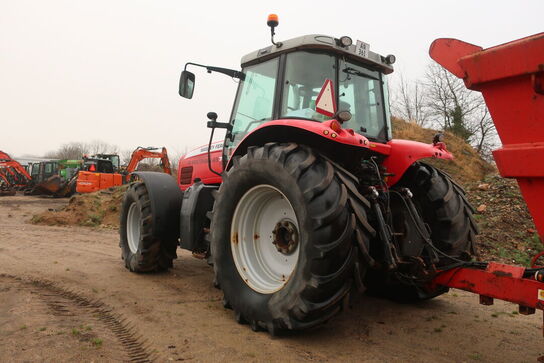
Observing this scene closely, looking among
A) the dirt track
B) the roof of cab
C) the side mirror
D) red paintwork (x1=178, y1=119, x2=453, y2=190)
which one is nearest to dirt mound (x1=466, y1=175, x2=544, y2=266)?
the dirt track

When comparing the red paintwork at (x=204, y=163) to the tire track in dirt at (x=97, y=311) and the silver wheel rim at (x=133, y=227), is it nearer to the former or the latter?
the silver wheel rim at (x=133, y=227)

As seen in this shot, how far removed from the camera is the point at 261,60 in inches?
169

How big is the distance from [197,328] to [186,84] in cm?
269

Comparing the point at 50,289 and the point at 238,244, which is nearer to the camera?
the point at 238,244

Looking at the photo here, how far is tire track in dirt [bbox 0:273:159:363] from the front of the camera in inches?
111

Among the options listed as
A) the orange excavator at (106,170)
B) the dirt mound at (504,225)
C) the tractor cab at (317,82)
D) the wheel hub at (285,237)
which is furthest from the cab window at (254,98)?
the orange excavator at (106,170)

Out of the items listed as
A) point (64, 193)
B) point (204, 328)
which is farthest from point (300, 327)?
point (64, 193)

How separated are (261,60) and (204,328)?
2.64m

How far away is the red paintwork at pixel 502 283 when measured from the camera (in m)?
2.28

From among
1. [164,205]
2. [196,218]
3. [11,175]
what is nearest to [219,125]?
[196,218]

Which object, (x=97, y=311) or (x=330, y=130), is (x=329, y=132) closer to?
(x=330, y=130)

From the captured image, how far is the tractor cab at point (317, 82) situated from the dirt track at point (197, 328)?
1.71 meters

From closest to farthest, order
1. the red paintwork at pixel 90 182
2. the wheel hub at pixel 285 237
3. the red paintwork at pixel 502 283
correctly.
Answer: the red paintwork at pixel 502 283, the wheel hub at pixel 285 237, the red paintwork at pixel 90 182

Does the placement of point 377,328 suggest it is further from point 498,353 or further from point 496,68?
point 496,68
